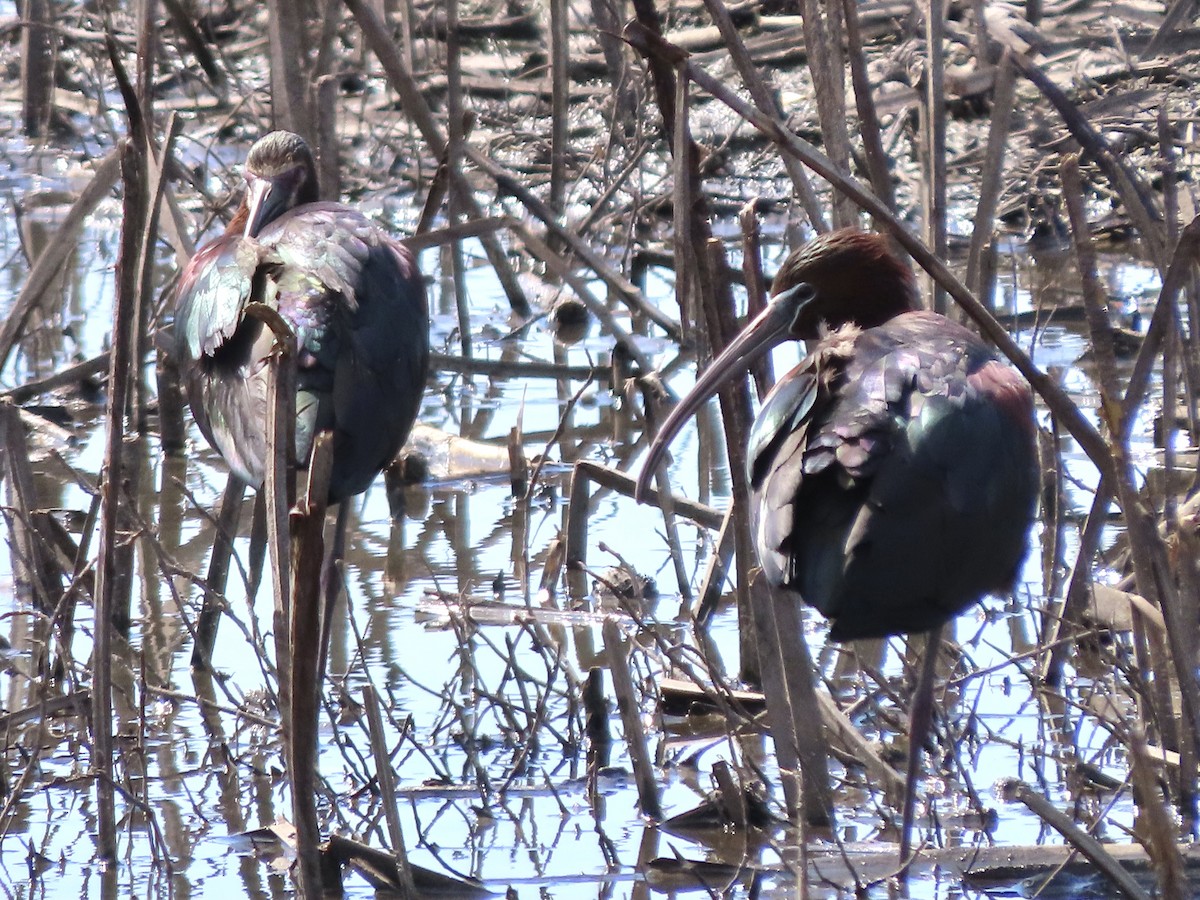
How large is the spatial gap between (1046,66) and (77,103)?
5.36m

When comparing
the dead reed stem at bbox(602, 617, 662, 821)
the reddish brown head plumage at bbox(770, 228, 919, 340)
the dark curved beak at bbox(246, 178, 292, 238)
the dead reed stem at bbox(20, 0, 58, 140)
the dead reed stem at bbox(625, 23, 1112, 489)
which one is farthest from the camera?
the dead reed stem at bbox(20, 0, 58, 140)

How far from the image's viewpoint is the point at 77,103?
10.6m

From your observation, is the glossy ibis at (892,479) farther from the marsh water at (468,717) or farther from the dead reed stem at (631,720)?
the marsh water at (468,717)

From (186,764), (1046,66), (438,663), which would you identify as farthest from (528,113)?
(186,764)

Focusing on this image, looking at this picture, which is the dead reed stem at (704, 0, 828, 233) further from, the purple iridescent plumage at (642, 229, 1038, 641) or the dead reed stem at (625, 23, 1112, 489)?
the purple iridescent plumage at (642, 229, 1038, 641)

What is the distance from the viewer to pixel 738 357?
3586 mm

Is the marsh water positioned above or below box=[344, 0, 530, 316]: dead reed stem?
below

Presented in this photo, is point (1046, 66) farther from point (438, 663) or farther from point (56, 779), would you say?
point (56, 779)

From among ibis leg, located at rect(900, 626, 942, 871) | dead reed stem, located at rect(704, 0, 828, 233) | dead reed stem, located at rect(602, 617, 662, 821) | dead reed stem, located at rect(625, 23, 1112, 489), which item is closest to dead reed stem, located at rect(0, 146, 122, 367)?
dead reed stem, located at rect(704, 0, 828, 233)

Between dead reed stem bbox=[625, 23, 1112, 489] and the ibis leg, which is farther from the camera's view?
the ibis leg

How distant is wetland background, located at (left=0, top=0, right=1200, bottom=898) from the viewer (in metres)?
3.45

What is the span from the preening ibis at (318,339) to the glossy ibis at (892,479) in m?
0.98

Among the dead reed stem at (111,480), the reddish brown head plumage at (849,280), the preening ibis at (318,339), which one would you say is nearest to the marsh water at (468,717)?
the dead reed stem at (111,480)

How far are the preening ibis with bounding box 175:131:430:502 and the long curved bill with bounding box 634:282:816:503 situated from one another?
87 centimetres
